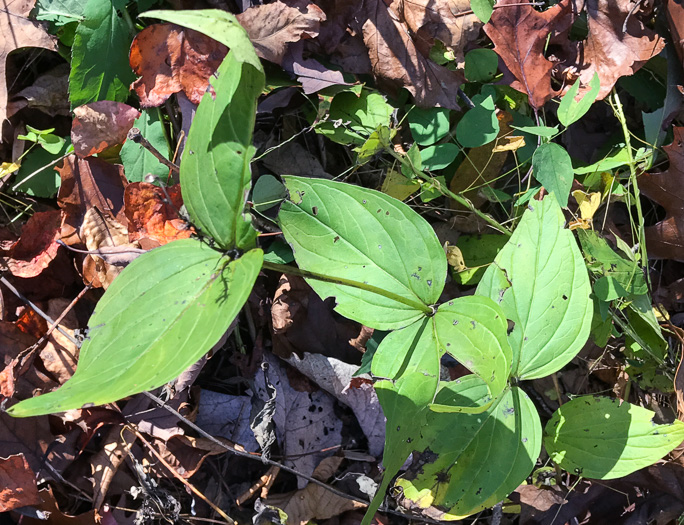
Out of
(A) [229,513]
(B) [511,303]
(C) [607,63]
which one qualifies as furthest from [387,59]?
(A) [229,513]

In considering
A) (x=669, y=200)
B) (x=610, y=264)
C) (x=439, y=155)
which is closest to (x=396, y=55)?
(x=439, y=155)

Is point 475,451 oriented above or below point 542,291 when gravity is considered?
below

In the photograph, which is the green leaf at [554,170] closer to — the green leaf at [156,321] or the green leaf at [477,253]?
the green leaf at [477,253]

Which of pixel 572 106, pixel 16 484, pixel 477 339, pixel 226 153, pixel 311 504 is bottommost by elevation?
pixel 311 504

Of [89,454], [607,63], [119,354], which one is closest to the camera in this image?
[119,354]

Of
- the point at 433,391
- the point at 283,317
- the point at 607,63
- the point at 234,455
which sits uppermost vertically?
the point at 607,63

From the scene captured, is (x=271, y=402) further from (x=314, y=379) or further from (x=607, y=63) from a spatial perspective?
(x=607, y=63)

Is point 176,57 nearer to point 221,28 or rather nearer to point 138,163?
point 138,163
